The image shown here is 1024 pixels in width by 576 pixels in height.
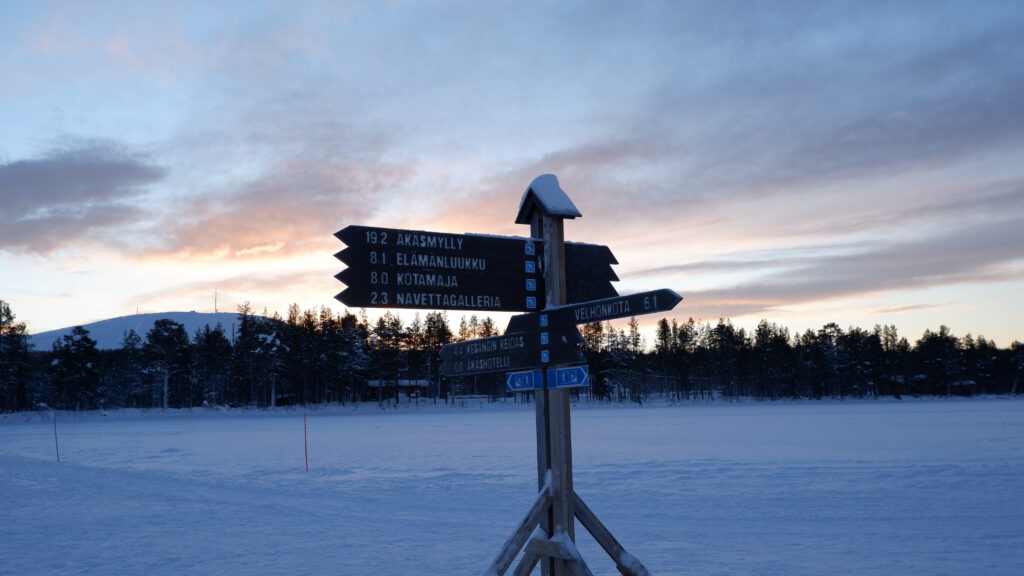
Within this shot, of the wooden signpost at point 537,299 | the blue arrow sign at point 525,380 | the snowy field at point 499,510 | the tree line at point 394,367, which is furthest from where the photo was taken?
the tree line at point 394,367

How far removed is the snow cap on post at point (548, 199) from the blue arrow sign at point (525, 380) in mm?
1436

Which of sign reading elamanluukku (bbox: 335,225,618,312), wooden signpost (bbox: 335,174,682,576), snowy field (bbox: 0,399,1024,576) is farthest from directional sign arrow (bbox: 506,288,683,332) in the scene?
snowy field (bbox: 0,399,1024,576)

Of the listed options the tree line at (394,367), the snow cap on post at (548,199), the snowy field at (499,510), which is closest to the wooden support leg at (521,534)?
the snow cap on post at (548,199)

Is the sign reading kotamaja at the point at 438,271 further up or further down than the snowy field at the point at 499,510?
further up

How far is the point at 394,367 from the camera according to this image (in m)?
101

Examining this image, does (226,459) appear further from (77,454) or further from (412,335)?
(412,335)

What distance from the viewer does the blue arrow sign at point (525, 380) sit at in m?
6.23

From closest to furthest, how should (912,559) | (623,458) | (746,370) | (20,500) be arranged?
(912,559), (20,500), (623,458), (746,370)

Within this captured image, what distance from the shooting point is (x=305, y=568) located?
893 centimetres

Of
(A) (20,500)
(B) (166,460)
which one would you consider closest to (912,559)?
(A) (20,500)

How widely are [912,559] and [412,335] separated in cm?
10689

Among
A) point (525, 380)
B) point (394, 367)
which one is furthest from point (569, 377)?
point (394, 367)

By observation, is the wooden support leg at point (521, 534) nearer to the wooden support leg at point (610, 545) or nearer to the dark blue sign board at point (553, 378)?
the wooden support leg at point (610, 545)

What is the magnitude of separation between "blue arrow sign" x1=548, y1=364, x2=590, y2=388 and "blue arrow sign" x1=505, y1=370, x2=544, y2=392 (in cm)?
13
